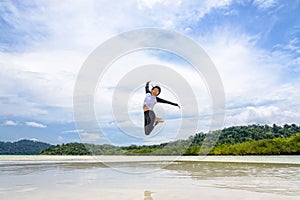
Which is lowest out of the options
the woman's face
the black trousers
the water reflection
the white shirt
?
the water reflection

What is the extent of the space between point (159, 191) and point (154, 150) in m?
2.29

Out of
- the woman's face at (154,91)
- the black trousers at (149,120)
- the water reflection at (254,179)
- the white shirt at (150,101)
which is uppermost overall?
the woman's face at (154,91)

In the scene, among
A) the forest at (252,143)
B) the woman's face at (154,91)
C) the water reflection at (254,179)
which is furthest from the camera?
the forest at (252,143)

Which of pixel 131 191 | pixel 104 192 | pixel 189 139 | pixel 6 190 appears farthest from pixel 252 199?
pixel 6 190

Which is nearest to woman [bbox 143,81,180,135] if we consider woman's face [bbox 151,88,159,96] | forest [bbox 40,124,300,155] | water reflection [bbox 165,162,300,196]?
woman's face [bbox 151,88,159,96]

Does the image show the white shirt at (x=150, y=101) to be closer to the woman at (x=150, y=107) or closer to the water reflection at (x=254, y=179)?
the woman at (x=150, y=107)

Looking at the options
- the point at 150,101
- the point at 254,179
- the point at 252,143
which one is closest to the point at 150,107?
the point at 150,101

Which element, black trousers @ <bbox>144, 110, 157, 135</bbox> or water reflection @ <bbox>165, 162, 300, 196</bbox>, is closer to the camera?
black trousers @ <bbox>144, 110, 157, 135</bbox>

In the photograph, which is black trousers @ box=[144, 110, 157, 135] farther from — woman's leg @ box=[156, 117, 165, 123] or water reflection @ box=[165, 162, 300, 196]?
water reflection @ box=[165, 162, 300, 196]

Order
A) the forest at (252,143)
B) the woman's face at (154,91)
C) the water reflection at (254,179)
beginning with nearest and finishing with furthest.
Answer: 1. the woman's face at (154,91)
2. the water reflection at (254,179)
3. the forest at (252,143)

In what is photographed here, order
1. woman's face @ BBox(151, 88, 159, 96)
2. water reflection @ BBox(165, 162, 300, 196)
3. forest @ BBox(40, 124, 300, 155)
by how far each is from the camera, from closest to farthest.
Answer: woman's face @ BBox(151, 88, 159, 96) < water reflection @ BBox(165, 162, 300, 196) < forest @ BBox(40, 124, 300, 155)

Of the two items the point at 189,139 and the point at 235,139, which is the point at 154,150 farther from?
the point at 235,139

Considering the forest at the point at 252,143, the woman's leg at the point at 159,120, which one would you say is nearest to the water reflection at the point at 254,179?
the woman's leg at the point at 159,120

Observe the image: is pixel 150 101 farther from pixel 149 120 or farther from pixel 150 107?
pixel 149 120
